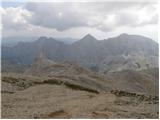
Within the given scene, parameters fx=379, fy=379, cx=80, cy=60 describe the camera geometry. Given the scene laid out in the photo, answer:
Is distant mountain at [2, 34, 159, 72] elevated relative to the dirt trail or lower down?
elevated

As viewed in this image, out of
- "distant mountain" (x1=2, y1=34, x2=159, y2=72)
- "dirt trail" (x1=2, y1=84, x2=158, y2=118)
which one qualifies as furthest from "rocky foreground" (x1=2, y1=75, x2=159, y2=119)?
"distant mountain" (x1=2, y1=34, x2=159, y2=72)

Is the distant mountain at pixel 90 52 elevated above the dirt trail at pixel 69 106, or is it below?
above

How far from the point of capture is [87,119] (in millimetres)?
3588

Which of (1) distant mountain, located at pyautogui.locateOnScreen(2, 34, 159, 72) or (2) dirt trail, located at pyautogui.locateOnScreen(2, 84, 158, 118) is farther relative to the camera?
(1) distant mountain, located at pyautogui.locateOnScreen(2, 34, 159, 72)

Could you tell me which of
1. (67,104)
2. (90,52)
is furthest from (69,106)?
(90,52)

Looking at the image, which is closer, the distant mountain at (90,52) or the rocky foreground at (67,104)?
the rocky foreground at (67,104)

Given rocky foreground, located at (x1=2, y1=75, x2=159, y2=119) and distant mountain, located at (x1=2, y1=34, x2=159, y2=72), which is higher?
distant mountain, located at (x1=2, y1=34, x2=159, y2=72)

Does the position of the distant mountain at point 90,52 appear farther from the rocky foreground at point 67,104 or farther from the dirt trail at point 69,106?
the dirt trail at point 69,106

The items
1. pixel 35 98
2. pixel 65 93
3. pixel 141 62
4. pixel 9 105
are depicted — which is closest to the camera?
pixel 9 105

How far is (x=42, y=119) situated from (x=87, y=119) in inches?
16.7

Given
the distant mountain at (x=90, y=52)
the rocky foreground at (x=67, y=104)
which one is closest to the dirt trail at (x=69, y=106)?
the rocky foreground at (x=67, y=104)

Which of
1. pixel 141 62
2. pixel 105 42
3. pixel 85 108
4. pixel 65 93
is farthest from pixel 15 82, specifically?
pixel 105 42

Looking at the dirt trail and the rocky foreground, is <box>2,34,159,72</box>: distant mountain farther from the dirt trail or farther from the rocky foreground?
the dirt trail

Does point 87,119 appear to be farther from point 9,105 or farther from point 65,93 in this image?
point 65,93
